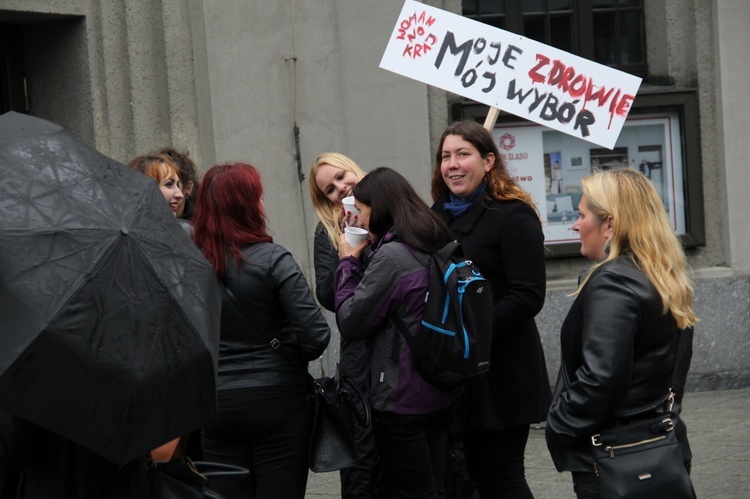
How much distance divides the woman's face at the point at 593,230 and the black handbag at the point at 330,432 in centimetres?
131

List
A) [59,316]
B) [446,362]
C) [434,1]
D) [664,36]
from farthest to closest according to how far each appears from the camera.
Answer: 1. [664,36]
2. [434,1]
3. [446,362]
4. [59,316]

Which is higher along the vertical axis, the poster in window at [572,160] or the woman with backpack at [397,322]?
the poster in window at [572,160]

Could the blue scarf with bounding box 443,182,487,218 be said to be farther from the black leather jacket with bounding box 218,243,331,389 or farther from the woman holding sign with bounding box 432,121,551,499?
the black leather jacket with bounding box 218,243,331,389

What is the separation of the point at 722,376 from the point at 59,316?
7721 mm

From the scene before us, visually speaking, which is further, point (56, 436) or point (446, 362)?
point (446, 362)

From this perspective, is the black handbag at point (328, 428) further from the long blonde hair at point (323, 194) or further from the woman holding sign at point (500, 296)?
the long blonde hair at point (323, 194)

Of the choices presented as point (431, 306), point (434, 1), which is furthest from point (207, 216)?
point (434, 1)

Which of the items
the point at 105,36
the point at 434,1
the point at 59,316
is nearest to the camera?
the point at 59,316

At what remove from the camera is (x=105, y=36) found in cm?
824

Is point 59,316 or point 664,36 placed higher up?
point 664,36

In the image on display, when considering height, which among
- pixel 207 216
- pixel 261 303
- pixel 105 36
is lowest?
pixel 261 303

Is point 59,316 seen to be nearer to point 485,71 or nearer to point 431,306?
point 431,306

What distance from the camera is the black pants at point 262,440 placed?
443 centimetres

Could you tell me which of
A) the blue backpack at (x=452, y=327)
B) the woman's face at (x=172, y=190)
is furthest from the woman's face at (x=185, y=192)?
the blue backpack at (x=452, y=327)
